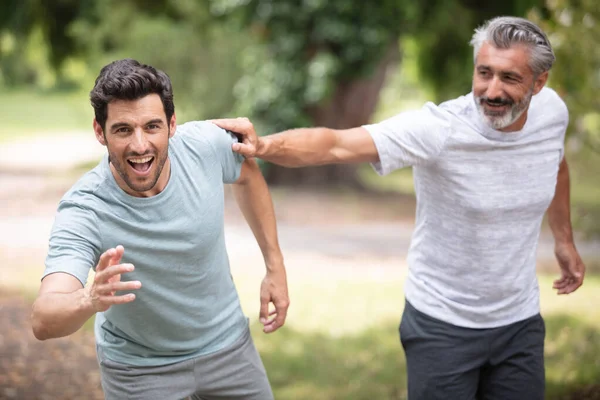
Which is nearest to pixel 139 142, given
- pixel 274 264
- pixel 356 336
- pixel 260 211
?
pixel 260 211

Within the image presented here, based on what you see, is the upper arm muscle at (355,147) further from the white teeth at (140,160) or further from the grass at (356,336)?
the grass at (356,336)

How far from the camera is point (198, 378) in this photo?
314 cm

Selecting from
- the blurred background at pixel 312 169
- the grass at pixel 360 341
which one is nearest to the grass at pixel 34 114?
the blurred background at pixel 312 169

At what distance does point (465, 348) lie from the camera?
344 cm

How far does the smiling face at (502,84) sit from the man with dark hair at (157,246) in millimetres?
1053

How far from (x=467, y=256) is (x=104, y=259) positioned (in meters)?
1.65

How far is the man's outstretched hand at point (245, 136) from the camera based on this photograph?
3.25 meters

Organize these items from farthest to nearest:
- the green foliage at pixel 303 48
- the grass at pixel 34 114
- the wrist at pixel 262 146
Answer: the grass at pixel 34 114, the green foliage at pixel 303 48, the wrist at pixel 262 146

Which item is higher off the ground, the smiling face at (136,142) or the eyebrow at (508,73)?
the eyebrow at (508,73)

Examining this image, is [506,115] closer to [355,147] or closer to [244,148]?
[355,147]

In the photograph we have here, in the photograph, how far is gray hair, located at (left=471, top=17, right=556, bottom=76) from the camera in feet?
10.9

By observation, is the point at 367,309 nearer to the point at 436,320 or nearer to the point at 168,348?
the point at 436,320

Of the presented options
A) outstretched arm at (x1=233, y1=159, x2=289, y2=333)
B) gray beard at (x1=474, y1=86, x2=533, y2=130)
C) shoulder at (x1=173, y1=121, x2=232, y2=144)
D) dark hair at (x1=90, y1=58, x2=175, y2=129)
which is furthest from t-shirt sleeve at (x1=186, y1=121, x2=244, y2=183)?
gray beard at (x1=474, y1=86, x2=533, y2=130)

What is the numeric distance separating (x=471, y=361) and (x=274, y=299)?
890 mm
